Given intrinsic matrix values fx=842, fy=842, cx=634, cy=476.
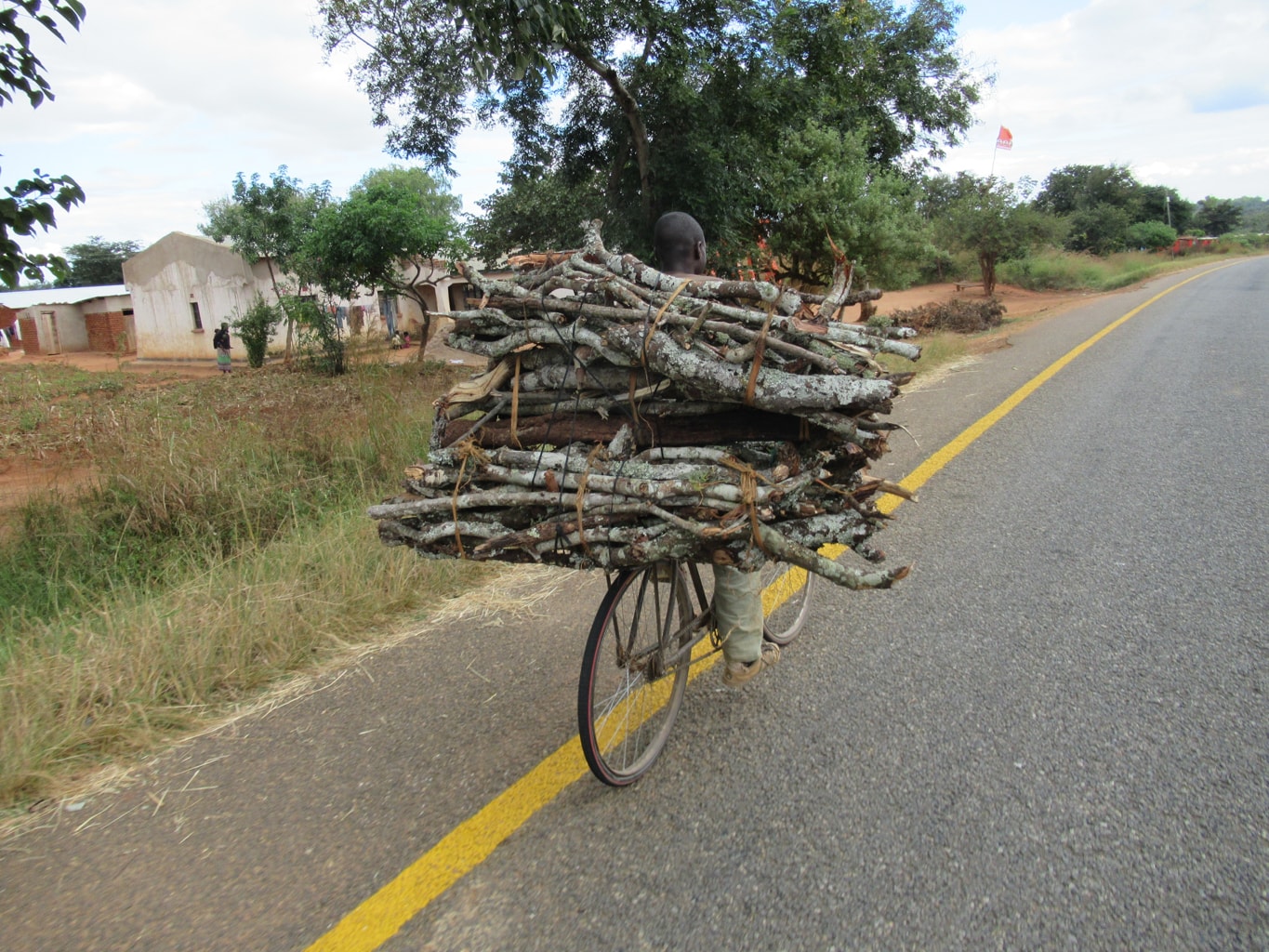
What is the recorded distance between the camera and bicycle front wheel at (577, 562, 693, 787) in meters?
2.88

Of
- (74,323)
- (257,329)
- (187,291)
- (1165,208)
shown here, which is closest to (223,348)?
(257,329)

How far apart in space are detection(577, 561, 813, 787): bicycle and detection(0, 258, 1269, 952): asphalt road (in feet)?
0.38

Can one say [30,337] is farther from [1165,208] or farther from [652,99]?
[1165,208]

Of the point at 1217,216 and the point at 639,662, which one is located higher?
the point at 1217,216

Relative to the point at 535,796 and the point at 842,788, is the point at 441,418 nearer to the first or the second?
the point at 535,796

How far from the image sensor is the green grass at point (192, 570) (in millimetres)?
3502

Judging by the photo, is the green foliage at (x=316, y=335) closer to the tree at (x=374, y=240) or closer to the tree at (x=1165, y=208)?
the tree at (x=374, y=240)

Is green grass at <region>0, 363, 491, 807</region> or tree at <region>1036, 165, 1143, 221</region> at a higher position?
tree at <region>1036, 165, 1143, 221</region>

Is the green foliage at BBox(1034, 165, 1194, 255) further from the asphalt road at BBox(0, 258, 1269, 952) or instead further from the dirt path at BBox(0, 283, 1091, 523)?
the asphalt road at BBox(0, 258, 1269, 952)

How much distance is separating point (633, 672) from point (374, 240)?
639 inches

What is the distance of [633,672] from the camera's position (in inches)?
127

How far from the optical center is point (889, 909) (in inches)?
91.0

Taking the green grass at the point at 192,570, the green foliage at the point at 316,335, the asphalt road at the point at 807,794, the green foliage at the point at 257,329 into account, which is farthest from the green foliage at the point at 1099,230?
the asphalt road at the point at 807,794

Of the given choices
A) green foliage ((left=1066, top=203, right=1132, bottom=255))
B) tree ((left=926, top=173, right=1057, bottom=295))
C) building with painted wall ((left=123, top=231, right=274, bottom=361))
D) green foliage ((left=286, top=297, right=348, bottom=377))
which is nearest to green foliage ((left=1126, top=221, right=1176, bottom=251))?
green foliage ((left=1066, top=203, right=1132, bottom=255))
